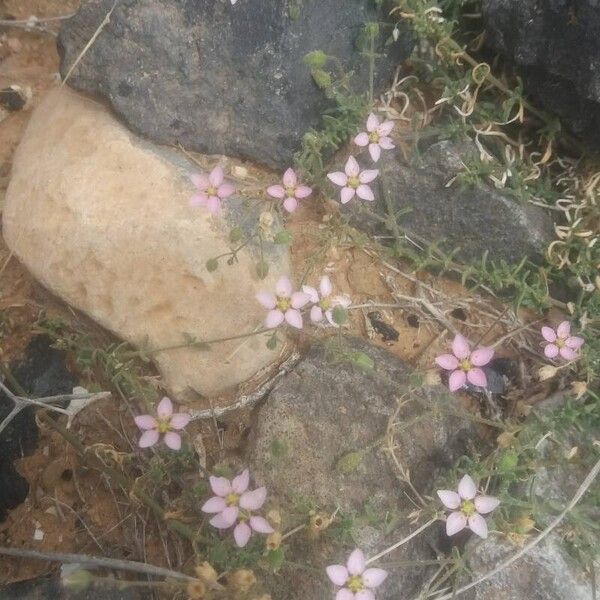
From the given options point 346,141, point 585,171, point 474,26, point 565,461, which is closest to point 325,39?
point 346,141

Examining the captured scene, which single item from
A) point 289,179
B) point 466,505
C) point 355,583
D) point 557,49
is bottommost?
point 355,583

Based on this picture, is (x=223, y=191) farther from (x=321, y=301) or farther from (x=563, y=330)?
(x=563, y=330)

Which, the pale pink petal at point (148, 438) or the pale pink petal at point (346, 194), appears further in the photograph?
the pale pink petal at point (346, 194)

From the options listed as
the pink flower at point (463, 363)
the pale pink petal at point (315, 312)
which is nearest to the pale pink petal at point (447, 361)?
the pink flower at point (463, 363)

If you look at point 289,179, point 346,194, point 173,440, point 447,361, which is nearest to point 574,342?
point 447,361

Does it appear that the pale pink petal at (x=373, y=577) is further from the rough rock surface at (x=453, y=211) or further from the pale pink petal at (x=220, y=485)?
the rough rock surface at (x=453, y=211)

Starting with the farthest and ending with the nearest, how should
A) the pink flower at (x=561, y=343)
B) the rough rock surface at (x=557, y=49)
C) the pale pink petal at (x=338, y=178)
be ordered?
the pale pink petal at (x=338, y=178)
the pink flower at (x=561, y=343)
the rough rock surface at (x=557, y=49)

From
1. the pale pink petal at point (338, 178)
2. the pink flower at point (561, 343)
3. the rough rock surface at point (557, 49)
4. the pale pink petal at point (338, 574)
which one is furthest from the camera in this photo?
the pale pink petal at point (338, 178)
